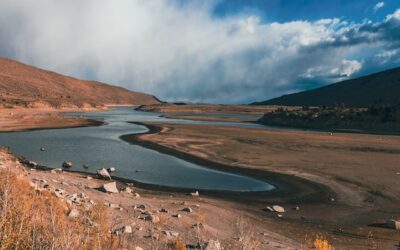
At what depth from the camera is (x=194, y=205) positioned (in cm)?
2111

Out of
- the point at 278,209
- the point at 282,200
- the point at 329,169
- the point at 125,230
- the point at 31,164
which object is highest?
the point at 125,230

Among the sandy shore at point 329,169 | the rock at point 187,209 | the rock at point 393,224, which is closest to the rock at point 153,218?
the rock at point 187,209

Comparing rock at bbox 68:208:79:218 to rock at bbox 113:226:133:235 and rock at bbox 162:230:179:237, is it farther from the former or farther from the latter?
rock at bbox 162:230:179:237

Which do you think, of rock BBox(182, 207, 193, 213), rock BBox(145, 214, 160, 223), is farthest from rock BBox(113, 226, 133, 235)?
rock BBox(182, 207, 193, 213)

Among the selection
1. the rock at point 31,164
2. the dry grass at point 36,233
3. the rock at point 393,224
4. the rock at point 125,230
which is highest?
the dry grass at point 36,233

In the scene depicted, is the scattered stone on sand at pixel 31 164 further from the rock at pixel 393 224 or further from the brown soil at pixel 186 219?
the rock at pixel 393 224

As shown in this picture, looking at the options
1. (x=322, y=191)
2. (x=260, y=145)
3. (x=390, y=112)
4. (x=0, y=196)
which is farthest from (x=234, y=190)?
(x=390, y=112)

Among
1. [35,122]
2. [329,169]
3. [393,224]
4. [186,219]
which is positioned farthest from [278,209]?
[35,122]

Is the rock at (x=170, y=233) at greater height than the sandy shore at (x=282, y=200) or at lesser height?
greater

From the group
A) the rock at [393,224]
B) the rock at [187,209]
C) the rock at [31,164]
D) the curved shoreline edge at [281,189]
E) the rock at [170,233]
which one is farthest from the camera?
the rock at [31,164]

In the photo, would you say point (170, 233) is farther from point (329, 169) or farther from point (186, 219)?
point (329, 169)

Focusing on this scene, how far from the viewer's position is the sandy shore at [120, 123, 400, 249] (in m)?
19.1

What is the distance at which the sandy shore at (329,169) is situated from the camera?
19.1 m

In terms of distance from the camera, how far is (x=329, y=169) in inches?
1328
